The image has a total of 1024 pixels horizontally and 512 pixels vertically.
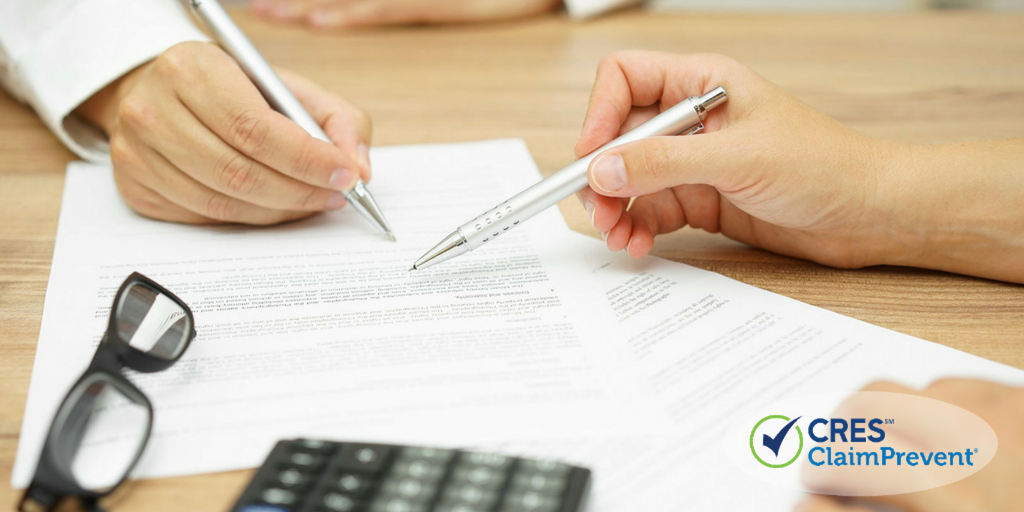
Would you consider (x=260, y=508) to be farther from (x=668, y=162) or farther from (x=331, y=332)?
(x=668, y=162)

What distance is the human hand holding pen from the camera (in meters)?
0.52

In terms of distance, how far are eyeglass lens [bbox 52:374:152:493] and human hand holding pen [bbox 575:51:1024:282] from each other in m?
0.33

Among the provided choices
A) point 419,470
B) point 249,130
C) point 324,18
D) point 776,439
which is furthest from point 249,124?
point 324,18

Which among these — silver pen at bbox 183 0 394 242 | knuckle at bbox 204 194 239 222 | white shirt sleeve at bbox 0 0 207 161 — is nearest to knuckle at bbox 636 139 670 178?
silver pen at bbox 183 0 394 242

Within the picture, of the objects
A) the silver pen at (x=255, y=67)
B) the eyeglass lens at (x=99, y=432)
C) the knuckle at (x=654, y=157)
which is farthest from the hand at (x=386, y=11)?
the eyeglass lens at (x=99, y=432)

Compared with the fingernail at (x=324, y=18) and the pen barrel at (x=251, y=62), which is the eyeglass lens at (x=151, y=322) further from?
the fingernail at (x=324, y=18)

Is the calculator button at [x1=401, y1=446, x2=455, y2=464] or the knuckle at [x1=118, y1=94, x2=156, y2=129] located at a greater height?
the calculator button at [x1=401, y1=446, x2=455, y2=464]

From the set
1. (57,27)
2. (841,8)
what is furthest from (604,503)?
(841,8)

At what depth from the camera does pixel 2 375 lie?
447 mm

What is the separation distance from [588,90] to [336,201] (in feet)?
1.29

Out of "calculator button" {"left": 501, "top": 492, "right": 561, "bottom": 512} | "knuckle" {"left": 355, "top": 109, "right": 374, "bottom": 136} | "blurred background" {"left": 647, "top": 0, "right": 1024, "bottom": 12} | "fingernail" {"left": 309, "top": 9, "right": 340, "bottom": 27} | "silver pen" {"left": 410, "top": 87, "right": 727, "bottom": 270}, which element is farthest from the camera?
"blurred background" {"left": 647, "top": 0, "right": 1024, "bottom": 12}

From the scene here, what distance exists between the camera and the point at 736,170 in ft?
1.72

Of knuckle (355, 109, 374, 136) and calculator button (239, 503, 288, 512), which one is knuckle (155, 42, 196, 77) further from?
calculator button (239, 503, 288, 512)

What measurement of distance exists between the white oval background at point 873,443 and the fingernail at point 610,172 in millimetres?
190
